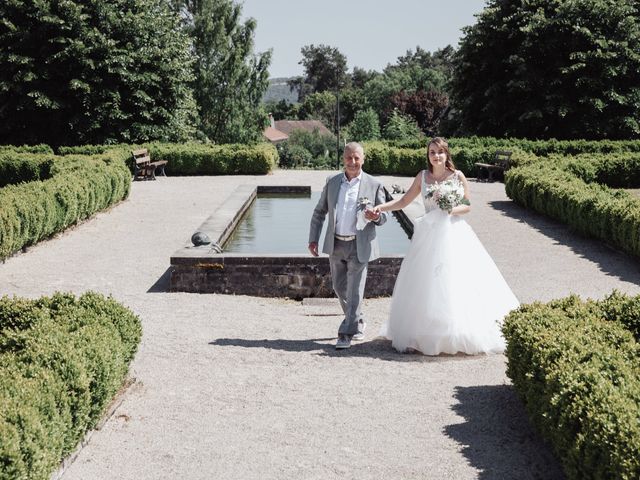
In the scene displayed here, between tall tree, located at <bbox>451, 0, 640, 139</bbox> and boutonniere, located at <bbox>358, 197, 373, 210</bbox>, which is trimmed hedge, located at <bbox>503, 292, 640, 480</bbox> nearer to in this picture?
boutonniere, located at <bbox>358, 197, 373, 210</bbox>

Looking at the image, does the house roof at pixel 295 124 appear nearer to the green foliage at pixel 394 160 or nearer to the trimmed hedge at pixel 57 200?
the green foliage at pixel 394 160

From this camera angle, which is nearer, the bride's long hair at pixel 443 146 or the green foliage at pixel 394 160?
the bride's long hair at pixel 443 146

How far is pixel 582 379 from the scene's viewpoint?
4414 millimetres

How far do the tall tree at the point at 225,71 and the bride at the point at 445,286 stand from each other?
137 feet

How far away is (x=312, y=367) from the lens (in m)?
6.51

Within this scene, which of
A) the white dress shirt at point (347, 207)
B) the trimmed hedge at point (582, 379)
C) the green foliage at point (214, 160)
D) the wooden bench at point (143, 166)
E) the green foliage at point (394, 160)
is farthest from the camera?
the green foliage at point (394, 160)

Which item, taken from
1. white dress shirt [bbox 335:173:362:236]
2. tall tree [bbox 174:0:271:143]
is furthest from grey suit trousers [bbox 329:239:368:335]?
tall tree [bbox 174:0:271:143]

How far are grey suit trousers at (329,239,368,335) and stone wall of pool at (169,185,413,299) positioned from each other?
7.93 feet

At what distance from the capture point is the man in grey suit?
6.92 metres

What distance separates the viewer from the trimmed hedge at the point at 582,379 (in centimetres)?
370

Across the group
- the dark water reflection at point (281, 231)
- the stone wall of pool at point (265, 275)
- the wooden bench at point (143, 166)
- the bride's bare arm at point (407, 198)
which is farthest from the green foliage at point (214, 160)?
the bride's bare arm at point (407, 198)

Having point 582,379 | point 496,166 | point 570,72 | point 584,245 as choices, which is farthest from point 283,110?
point 582,379

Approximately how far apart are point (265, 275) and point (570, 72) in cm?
2623

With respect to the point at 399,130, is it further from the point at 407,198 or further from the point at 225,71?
the point at 407,198
